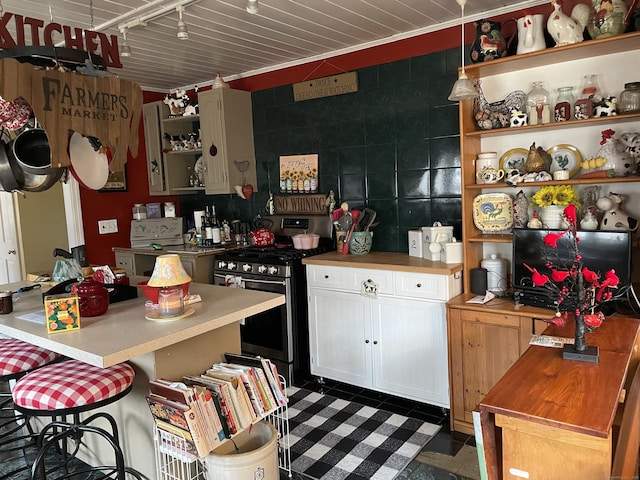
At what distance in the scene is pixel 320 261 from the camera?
11.0 feet

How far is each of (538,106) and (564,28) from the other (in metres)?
0.43

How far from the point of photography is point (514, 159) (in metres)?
2.97

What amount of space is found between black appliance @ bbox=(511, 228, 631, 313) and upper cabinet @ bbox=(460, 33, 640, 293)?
0.45 ft

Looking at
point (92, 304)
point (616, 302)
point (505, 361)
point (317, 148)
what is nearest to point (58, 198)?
point (317, 148)

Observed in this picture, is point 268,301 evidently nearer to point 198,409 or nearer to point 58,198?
point 198,409

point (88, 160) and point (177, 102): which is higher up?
point (177, 102)

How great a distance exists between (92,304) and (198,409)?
0.68 m

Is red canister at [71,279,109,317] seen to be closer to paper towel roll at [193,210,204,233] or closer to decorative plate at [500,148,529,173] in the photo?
decorative plate at [500,148,529,173]

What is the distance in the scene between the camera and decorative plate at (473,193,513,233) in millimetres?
2943

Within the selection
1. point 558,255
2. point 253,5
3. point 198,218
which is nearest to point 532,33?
point 558,255

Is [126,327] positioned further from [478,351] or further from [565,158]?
[565,158]

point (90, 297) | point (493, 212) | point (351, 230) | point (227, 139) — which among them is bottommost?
point (90, 297)

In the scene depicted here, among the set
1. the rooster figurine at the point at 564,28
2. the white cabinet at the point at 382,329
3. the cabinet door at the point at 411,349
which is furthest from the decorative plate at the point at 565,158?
the cabinet door at the point at 411,349

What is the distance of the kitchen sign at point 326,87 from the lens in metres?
3.68
